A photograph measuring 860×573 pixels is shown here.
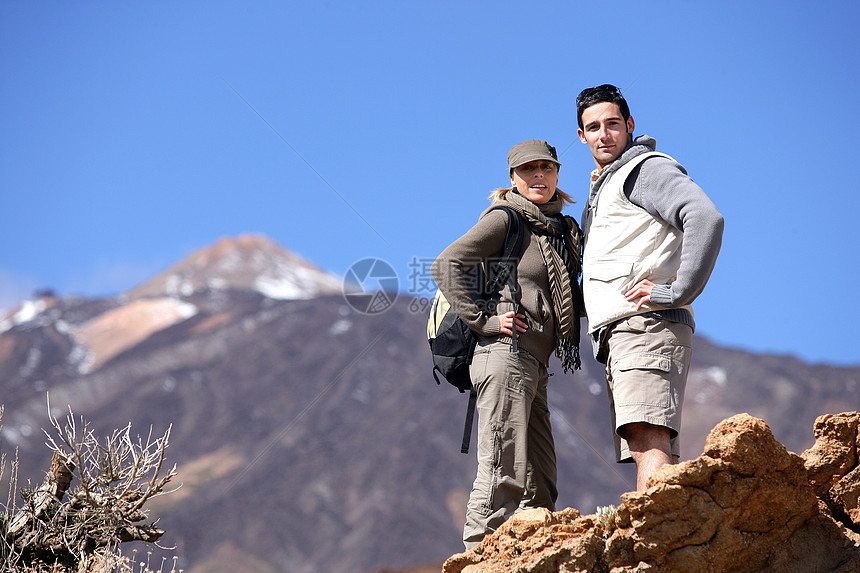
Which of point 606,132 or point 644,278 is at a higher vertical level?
point 606,132

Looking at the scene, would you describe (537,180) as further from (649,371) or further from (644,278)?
(649,371)

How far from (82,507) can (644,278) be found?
3707 mm

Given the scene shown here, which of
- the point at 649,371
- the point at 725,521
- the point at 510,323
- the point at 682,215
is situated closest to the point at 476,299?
the point at 510,323

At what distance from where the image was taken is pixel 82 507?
5531 millimetres

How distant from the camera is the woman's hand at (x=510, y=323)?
4.12m

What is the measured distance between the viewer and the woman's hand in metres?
4.12

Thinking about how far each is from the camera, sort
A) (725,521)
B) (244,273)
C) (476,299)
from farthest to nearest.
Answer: (244,273) < (476,299) < (725,521)

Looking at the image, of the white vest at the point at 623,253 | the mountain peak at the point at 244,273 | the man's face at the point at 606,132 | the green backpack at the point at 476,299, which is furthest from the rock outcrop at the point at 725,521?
the mountain peak at the point at 244,273

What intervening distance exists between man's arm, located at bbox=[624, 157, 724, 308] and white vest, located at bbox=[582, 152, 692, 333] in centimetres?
5

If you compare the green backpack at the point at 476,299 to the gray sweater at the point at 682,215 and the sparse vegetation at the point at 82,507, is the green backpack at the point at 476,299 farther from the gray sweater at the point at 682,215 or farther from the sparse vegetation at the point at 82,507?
the sparse vegetation at the point at 82,507

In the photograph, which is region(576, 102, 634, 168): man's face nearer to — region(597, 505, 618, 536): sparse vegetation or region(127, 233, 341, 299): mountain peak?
region(597, 505, 618, 536): sparse vegetation

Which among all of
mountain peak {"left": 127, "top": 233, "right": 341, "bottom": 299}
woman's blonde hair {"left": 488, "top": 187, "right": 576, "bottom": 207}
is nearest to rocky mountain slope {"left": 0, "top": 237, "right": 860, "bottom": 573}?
mountain peak {"left": 127, "top": 233, "right": 341, "bottom": 299}

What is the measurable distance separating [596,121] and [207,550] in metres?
65.3

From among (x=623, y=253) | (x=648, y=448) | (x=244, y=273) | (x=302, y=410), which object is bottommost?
(x=648, y=448)
